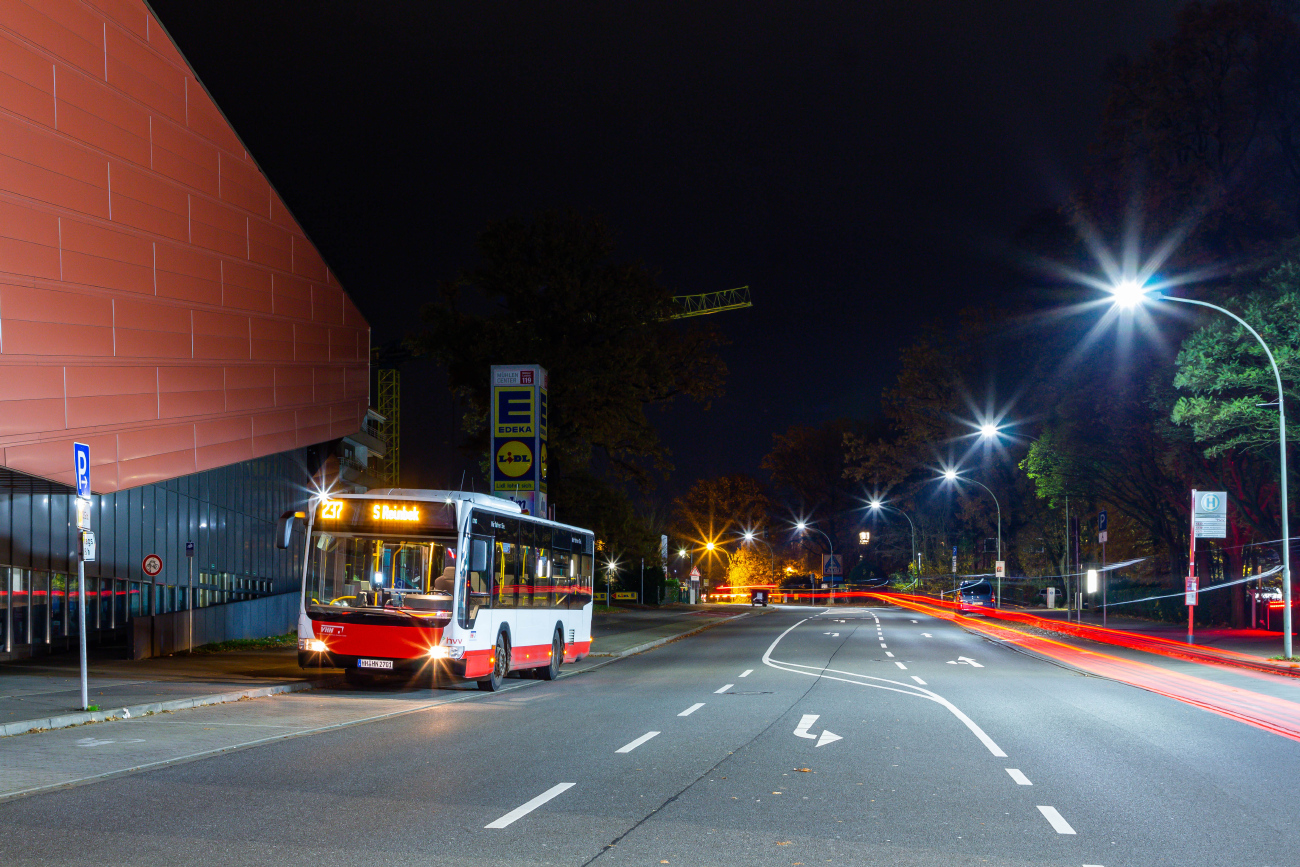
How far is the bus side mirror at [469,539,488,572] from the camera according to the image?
18.3 meters

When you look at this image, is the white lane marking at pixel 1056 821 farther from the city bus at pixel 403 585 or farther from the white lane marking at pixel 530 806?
the city bus at pixel 403 585

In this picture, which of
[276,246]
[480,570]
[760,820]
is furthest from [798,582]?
[760,820]

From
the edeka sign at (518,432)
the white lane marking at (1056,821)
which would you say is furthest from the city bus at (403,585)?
the edeka sign at (518,432)

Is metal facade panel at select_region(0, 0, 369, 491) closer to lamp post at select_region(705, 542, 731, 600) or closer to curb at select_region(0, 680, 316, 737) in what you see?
curb at select_region(0, 680, 316, 737)

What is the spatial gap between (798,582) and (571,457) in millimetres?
64493

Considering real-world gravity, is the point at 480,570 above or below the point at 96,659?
above

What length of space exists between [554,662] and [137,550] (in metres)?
12.7

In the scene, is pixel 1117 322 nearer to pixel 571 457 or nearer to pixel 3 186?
pixel 571 457

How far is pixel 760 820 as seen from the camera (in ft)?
26.6

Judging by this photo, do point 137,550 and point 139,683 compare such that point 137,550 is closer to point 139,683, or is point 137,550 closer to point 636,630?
point 139,683

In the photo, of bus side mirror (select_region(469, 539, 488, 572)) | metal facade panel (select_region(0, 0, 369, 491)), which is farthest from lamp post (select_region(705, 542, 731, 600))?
bus side mirror (select_region(469, 539, 488, 572))

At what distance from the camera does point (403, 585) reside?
1805cm

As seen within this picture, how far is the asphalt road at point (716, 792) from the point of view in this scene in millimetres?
7152

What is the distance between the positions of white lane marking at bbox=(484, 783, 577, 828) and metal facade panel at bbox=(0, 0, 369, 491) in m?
13.9
